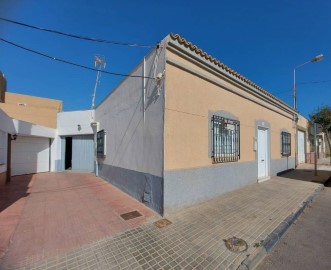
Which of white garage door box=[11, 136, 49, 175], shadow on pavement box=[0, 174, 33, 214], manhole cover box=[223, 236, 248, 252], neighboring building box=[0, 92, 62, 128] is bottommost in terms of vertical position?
shadow on pavement box=[0, 174, 33, 214]

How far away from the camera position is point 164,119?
437 cm

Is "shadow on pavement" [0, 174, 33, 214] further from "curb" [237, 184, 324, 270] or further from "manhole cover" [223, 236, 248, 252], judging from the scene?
"curb" [237, 184, 324, 270]

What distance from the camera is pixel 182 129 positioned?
4.74 m

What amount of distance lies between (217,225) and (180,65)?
3.87 m

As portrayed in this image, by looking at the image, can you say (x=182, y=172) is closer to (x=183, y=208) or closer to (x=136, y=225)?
(x=183, y=208)

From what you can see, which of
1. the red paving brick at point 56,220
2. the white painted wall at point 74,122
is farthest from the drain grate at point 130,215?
the white painted wall at point 74,122

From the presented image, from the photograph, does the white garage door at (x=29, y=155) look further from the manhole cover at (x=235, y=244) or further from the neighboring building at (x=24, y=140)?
the manhole cover at (x=235, y=244)

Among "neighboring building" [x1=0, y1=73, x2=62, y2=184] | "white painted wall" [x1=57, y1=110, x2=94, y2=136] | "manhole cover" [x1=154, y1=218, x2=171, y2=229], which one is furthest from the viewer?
"white painted wall" [x1=57, y1=110, x2=94, y2=136]

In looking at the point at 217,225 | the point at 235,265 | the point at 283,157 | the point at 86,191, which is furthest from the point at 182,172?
the point at 283,157

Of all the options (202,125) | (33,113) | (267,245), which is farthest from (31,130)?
(267,245)

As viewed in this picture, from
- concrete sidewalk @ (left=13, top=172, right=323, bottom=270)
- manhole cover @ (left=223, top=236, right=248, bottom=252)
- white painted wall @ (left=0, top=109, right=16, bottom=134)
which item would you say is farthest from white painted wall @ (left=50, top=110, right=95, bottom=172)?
manhole cover @ (left=223, top=236, right=248, bottom=252)

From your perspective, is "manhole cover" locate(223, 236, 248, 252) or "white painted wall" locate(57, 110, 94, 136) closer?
"manhole cover" locate(223, 236, 248, 252)

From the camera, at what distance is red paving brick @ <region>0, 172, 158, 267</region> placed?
118 inches

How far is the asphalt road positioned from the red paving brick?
248 centimetres
